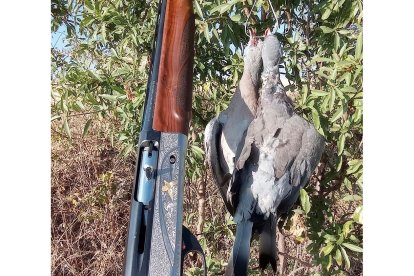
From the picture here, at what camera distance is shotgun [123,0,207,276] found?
0.75 meters

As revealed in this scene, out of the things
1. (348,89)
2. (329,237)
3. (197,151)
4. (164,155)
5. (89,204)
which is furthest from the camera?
(89,204)

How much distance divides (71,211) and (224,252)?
825 millimetres

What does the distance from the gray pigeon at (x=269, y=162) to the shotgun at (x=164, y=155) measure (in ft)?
0.29

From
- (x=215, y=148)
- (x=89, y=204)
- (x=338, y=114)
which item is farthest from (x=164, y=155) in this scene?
(x=89, y=204)

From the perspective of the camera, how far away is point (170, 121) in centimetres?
77

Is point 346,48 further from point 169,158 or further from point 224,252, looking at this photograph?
point 224,252

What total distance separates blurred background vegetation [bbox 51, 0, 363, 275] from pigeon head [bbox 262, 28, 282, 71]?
16cm

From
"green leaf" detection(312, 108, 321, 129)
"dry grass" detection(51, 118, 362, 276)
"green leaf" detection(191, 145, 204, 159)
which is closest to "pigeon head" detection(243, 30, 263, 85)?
"green leaf" detection(312, 108, 321, 129)

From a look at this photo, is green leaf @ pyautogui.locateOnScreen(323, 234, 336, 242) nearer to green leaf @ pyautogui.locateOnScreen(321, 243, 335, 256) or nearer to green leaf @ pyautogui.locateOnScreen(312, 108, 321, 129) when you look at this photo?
green leaf @ pyautogui.locateOnScreen(321, 243, 335, 256)

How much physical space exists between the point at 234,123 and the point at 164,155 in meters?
0.12

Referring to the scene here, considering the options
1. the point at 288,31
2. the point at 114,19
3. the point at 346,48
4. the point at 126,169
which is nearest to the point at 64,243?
the point at 126,169

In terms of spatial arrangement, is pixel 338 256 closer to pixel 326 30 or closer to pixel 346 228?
pixel 346 228

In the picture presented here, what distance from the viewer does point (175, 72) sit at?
2.55ft

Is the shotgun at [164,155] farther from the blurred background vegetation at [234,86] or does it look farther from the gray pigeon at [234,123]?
the blurred background vegetation at [234,86]
